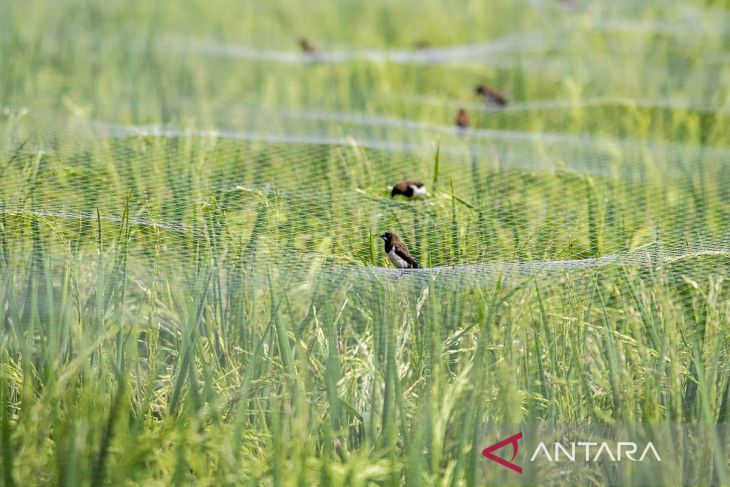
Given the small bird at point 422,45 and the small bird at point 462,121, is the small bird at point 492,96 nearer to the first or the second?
the small bird at point 462,121

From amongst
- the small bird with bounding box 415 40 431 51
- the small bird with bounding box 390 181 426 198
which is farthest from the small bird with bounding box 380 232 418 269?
the small bird with bounding box 415 40 431 51

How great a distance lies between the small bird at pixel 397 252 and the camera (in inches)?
108

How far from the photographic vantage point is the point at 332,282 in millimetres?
2576

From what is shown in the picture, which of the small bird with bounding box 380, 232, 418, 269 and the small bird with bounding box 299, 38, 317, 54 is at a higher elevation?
the small bird with bounding box 299, 38, 317, 54

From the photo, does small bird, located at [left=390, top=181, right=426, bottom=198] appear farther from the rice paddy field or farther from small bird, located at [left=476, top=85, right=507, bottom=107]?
small bird, located at [left=476, top=85, right=507, bottom=107]

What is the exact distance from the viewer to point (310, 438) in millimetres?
2180

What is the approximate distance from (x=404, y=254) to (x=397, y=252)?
24mm

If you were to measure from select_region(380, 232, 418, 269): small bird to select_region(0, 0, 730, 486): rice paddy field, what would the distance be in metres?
0.04

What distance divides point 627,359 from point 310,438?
826mm

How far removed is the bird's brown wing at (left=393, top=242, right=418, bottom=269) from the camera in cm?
275

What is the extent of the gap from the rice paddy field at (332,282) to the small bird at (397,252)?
0.15 ft

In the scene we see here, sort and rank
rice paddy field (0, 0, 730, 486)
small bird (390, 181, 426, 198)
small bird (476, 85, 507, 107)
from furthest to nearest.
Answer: small bird (476, 85, 507, 107) → small bird (390, 181, 426, 198) → rice paddy field (0, 0, 730, 486)

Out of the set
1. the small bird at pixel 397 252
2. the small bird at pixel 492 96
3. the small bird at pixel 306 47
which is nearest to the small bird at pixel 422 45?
the small bird at pixel 306 47

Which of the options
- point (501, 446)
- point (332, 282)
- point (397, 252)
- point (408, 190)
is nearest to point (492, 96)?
point (408, 190)
